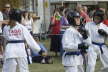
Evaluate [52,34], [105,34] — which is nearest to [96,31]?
[105,34]

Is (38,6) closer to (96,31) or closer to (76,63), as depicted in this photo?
(96,31)

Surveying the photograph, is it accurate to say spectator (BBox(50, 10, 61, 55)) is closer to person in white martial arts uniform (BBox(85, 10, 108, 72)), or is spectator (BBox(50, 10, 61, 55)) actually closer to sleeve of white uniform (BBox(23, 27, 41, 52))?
person in white martial arts uniform (BBox(85, 10, 108, 72))

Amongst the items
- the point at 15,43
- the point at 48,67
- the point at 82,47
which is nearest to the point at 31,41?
the point at 15,43

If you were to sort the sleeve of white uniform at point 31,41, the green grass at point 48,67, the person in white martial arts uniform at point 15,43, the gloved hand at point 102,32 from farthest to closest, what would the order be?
1. the green grass at point 48,67
2. the gloved hand at point 102,32
3. the person in white martial arts uniform at point 15,43
4. the sleeve of white uniform at point 31,41

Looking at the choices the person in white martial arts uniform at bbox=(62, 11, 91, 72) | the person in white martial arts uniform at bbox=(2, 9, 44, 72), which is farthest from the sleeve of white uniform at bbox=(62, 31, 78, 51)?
the person in white martial arts uniform at bbox=(2, 9, 44, 72)

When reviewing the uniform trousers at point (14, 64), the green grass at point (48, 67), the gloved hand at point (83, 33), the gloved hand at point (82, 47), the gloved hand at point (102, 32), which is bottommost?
the green grass at point (48, 67)

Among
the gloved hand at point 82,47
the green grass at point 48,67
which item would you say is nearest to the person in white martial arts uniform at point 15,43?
the gloved hand at point 82,47

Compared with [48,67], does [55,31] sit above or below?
above

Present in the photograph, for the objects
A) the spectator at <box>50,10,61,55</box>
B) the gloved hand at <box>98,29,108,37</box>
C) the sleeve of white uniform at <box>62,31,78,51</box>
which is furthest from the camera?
the spectator at <box>50,10,61,55</box>

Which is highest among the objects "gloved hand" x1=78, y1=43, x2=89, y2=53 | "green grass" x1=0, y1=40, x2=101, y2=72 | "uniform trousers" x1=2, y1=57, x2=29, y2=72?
"gloved hand" x1=78, y1=43, x2=89, y2=53

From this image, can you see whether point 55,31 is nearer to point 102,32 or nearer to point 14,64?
point 102,32

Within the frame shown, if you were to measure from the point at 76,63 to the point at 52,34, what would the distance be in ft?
25.0

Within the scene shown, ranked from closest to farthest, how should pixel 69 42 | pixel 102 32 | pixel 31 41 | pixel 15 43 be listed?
1. pixel 69 42
2. pixel 31 41
3. pixel 15 43
4. pixel 102 32

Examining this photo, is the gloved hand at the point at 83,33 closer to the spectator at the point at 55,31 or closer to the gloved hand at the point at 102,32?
the gloved hand at the point at 102,32
